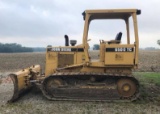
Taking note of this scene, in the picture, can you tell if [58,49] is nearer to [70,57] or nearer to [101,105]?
[70,57]

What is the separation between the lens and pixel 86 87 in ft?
34.8

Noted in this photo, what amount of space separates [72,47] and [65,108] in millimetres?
2711

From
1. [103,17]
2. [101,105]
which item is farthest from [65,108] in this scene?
[103,17]

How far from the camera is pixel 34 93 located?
1205 centimetres

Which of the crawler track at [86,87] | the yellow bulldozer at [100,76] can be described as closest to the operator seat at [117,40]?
the yellow bulldozer at [100,76]

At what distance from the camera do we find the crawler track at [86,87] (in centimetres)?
1054

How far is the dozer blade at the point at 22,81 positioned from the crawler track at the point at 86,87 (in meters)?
0.93

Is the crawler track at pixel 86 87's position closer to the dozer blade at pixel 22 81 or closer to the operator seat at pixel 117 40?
the dozer blade at pixel 22 81

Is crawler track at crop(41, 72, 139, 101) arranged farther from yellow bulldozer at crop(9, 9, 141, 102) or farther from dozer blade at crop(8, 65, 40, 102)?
dozer blade at crop(8, 65, 40, 102)

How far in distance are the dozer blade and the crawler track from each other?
93cm

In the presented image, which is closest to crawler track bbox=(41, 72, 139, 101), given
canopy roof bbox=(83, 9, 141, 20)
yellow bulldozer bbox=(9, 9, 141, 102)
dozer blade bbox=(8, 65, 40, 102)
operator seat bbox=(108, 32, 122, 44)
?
yellow bulldozer bbox=(9, 9, 141, 102)

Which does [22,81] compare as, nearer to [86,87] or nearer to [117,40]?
[86,87]

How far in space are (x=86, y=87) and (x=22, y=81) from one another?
2.51 metres

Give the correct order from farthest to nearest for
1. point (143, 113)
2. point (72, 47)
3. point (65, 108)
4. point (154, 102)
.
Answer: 1. point (72, 47)
2. point (154, 102)
3. point (65, 108)
4. point (143, 113)
